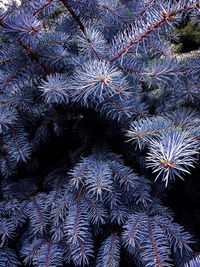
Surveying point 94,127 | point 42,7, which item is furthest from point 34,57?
point 94,127

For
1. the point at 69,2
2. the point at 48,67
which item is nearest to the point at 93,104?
the point at 48,67

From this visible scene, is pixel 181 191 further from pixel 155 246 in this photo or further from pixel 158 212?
pixel 155 246

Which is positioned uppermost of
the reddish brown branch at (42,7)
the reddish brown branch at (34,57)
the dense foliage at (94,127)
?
the reddish brown branch at (42,7)

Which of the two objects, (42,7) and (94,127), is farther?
(94,127)

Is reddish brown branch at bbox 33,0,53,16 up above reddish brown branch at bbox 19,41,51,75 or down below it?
above

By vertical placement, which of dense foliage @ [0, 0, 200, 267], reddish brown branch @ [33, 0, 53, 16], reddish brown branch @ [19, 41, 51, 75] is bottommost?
dense foliage @ [0, 0, 200, 267]

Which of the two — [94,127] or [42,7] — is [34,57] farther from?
[94,127]

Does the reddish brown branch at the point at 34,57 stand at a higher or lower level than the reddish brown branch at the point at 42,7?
lower

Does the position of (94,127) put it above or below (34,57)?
below
